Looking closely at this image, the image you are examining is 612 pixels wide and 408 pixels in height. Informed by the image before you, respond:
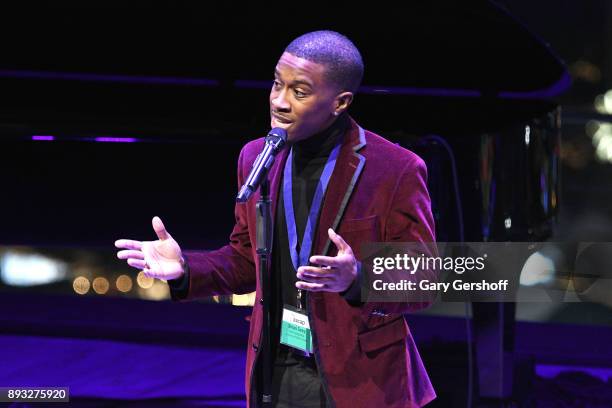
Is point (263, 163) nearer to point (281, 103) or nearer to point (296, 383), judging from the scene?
point (281, 103)

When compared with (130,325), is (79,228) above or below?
above

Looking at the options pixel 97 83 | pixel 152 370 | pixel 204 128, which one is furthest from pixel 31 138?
pixel 152 370

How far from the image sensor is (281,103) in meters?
2.54

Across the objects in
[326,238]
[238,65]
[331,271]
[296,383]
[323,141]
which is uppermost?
[238,65]

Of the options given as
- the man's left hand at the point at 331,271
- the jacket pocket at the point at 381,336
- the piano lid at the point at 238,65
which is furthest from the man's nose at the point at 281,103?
the piano lid at the point at 238,65

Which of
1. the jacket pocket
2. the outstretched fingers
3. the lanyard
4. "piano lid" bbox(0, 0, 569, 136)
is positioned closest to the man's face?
the lanyard

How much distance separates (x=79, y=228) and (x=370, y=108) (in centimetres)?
158

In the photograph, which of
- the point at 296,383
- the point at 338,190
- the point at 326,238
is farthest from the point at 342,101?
the point at 296,383

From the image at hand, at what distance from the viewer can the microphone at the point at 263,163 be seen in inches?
84.7

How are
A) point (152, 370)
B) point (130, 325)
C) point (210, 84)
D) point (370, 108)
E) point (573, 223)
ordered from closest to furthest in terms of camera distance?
point (370, 108) < point (210, 84) < point (152, 370) < point (130, 325) < point (573, 223)

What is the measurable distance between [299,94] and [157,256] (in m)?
0.55

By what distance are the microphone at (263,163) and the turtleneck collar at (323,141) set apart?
278 millimetres

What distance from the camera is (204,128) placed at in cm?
435

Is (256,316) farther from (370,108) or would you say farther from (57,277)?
(57,277)
